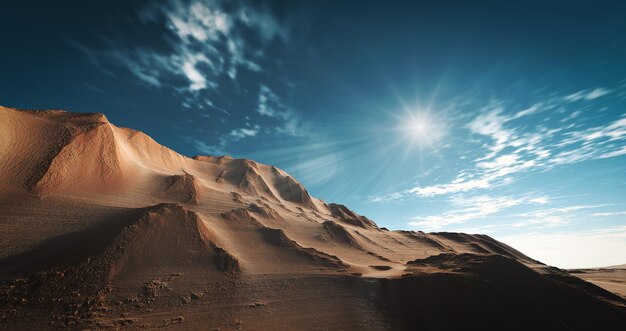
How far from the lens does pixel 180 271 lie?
23.8 metres

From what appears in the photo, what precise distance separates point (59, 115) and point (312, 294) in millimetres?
41931

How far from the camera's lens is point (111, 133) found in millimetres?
39625

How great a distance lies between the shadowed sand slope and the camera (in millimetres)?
18922

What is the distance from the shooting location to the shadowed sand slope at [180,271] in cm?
1892

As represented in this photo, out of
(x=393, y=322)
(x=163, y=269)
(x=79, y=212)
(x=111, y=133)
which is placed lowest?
(x=393, y=322)

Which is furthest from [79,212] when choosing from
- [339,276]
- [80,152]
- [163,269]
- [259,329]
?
[339,276]

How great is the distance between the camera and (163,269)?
23500 millimetres

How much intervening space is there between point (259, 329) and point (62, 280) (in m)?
14.3

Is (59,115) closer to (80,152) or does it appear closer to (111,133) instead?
(111,133)

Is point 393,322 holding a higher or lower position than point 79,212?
lower

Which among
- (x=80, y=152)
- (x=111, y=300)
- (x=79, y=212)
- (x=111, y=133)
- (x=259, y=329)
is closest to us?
(x=259, y=329)

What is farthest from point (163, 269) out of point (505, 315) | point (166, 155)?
point (166, 155)

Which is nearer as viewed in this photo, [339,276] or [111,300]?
[111,300]

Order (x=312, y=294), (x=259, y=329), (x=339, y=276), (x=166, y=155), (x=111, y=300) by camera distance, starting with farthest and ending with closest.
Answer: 1. (x=166, y=155)
2. (x=339, y=276)
3. (x=312, y=294)
4. (x=111, y=300)
5. (x=259, y=329)
